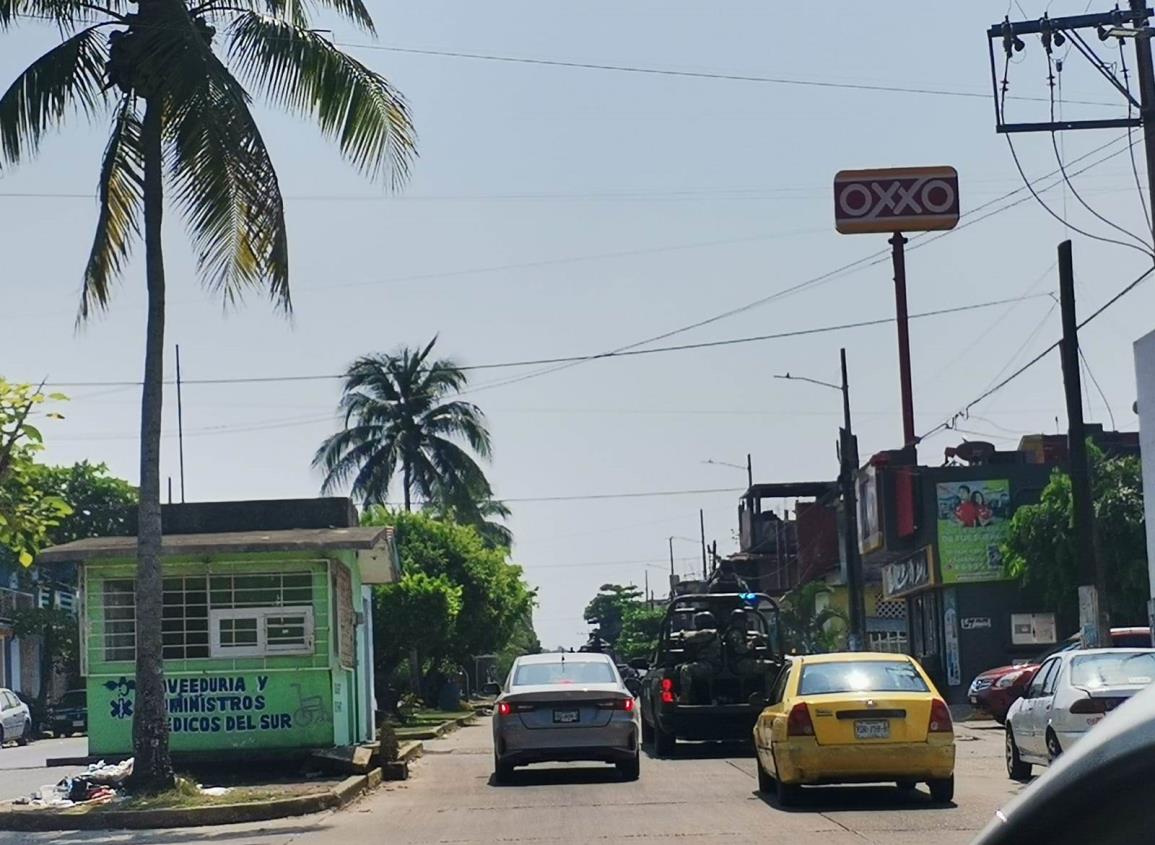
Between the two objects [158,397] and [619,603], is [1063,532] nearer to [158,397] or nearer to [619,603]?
[158,397]

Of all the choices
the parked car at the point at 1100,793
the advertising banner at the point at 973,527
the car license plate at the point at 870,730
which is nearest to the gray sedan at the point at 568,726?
the car license plate at the point at 870,730

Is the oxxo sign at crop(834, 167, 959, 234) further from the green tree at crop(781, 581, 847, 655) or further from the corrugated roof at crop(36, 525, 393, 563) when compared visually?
the corrugated roof at crop(36, 525, 393, 563)

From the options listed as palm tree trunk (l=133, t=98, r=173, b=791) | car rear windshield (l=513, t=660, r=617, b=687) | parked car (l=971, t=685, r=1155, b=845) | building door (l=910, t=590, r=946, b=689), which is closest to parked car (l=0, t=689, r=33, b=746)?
building door (l=910, t=590, r=946, b=689)

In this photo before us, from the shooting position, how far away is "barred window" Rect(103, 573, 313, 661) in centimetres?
2316

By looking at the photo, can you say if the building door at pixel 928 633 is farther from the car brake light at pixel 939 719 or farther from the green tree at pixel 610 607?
the green tree at pixel 610 607

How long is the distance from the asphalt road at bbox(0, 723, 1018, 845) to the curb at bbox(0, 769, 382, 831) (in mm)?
317

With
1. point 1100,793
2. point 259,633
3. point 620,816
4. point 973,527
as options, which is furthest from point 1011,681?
point 1100,793

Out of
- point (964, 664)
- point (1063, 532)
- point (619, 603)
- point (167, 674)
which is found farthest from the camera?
point (619, 603)

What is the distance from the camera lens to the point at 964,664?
44875 millimetres

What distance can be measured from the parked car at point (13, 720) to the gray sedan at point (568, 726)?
25648mm

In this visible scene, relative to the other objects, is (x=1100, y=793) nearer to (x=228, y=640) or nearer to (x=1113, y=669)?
(x=1113, y=669)

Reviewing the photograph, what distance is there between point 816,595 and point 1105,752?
57362 mm

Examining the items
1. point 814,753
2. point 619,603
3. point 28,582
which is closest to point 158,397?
point 814,753

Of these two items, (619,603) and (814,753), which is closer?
(814,753)
